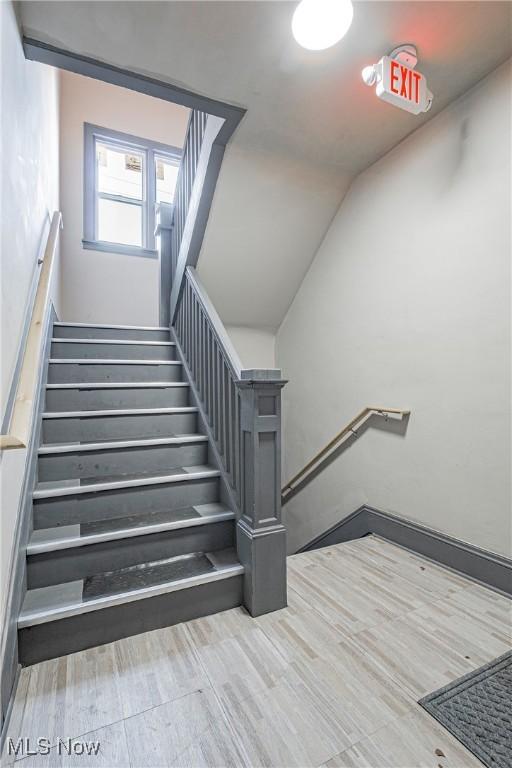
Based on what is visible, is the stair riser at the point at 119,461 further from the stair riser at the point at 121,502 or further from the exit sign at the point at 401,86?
the exit sign at the point at 401,86

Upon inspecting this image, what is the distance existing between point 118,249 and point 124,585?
3.79 m

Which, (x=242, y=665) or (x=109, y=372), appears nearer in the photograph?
(x=242, y=665)

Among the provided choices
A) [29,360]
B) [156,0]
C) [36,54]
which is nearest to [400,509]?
[29,360]

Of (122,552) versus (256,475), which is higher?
(256,475)

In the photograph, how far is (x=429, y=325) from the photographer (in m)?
2.29

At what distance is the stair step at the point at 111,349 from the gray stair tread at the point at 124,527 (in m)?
1.38

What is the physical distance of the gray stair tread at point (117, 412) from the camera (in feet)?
7.48

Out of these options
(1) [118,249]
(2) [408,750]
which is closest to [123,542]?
(2) [408,750]

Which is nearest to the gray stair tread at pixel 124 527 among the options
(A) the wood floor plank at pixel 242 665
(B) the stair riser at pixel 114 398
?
(A) the wood floor plank at pixel 242 665

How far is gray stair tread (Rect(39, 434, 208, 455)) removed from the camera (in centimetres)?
208

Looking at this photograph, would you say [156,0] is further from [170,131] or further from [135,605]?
A: [170,131]

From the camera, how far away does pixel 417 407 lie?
7.77ft

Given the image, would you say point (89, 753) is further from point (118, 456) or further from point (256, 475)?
point (118, 456)

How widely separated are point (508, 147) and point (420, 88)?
0.51 metres
